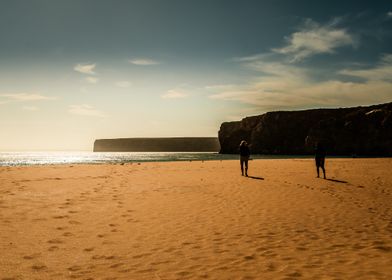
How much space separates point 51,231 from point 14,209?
3.51m

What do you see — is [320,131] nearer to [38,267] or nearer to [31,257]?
[31,257]

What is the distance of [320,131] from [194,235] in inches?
4590

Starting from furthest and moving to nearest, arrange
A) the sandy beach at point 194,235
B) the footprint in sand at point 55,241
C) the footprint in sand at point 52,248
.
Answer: the footprint in sand at point 55,241, the footprint in sand at point 52,248, the sandy beach at point 194,235

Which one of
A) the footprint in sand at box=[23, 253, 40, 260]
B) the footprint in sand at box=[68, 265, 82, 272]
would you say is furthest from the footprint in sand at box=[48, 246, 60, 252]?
the footprint in sand at box=[68, 265, 82, 272]

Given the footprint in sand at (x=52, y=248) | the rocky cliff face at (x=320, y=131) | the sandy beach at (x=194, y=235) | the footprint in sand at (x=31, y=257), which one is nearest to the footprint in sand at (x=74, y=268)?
the sandy beach at (x=194, y=235)

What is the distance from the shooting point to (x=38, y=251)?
6.73 m

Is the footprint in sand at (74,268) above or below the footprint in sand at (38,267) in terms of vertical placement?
below

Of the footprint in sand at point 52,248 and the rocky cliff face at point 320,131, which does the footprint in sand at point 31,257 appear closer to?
the footprint in sand at point 52,248

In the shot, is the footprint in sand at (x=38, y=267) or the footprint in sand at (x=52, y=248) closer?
the footprint in sand at (x=38, y=267)

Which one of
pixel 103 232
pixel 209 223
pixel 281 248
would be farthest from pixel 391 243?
pixel 103 232

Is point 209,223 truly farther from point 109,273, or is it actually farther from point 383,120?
point 383,120

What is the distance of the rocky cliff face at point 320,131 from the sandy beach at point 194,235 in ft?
299

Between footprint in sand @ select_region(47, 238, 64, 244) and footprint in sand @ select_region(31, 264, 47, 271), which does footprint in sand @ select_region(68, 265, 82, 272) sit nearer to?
footprint in sand @ select_region(31, 264, 47, 271)

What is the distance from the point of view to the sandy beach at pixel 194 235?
575cm
